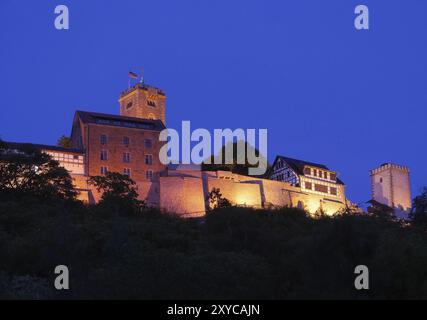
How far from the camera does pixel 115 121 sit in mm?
73688

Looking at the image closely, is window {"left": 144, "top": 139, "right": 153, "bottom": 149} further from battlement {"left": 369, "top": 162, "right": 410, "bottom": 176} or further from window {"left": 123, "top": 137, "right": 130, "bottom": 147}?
battlement {"left": 369, "top": 162, "right": 410, "bottom": 176}

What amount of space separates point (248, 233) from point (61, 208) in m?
14.9

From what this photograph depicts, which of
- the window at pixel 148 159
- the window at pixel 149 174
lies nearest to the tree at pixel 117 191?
the window at pixel 149 174

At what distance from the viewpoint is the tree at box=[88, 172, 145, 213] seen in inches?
2375

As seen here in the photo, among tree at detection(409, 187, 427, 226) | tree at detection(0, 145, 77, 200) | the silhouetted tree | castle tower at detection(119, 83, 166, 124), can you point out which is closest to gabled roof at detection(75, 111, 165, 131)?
tree at detection(0, 145, 77, 200)

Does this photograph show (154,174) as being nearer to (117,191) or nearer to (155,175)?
(155,175)

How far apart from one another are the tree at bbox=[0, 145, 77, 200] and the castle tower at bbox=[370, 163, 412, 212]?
1642 inches

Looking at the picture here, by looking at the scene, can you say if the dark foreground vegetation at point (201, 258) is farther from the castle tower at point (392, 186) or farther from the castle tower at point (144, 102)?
the castle tower at point (144, 102)

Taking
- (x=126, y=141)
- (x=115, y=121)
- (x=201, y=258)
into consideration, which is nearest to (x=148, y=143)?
(x=126, y=141)

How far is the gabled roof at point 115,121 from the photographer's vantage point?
72438 mm

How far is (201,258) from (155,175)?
34.1 meters

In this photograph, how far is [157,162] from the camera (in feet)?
240

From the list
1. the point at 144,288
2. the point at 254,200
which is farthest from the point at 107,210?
the point at 144,288
